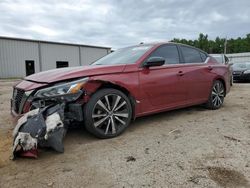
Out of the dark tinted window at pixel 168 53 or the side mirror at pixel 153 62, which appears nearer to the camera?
the side mirror at pixel 153 62

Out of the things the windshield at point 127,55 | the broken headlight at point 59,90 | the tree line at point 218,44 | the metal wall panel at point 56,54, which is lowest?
the broken headlight at point 59,90

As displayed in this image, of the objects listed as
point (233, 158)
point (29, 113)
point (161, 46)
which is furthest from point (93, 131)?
point (161, 46)

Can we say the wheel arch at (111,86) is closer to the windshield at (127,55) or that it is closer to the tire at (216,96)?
the windshield at (127,55)

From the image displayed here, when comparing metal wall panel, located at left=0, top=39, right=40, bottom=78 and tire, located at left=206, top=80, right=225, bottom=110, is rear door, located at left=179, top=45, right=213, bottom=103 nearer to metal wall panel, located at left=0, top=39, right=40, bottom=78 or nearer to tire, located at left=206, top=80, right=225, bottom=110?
tire, located at left=206, top=80, right=225, bottom=110

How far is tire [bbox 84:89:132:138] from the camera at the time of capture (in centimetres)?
361

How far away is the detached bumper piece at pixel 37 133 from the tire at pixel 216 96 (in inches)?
145

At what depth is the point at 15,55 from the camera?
27438mm

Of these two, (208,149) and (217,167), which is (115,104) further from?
(217,167)

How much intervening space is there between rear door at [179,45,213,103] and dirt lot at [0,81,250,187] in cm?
92

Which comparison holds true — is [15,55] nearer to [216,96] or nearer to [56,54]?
[56,54]

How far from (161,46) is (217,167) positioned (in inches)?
105

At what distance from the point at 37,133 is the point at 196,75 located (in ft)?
11.4

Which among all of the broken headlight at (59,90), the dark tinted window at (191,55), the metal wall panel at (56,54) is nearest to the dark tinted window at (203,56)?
the dark tinted window at (191,55)

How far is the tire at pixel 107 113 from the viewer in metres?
3.61
